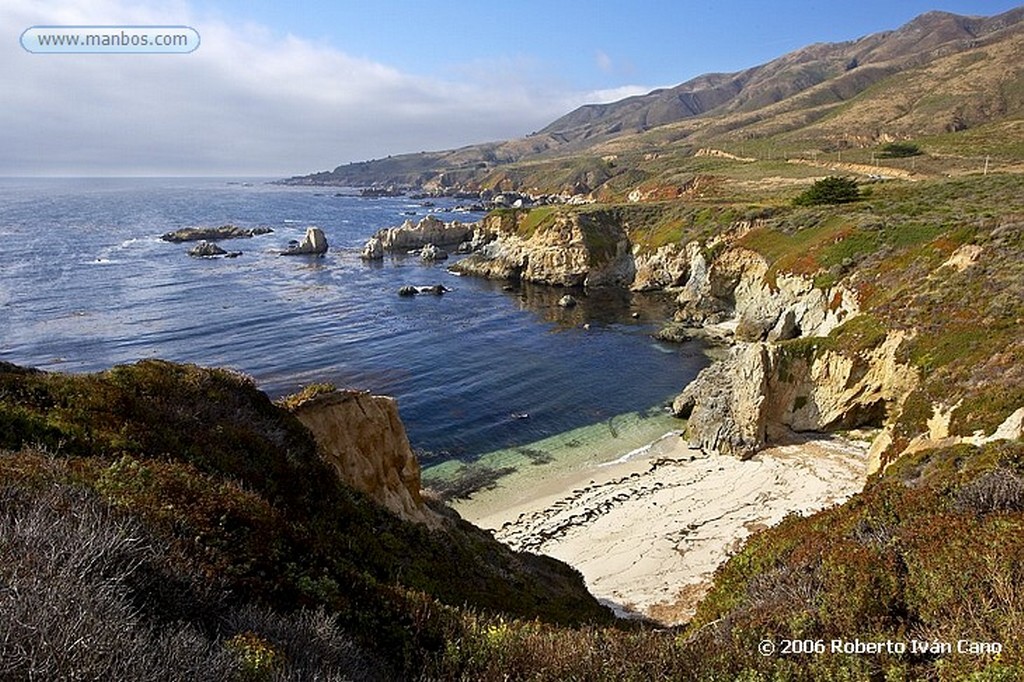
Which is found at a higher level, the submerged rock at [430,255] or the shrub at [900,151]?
the shrub at [900,151]

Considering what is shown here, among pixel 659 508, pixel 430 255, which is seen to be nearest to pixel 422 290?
pixel 430 255

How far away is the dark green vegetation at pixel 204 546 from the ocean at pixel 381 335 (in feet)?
57.0

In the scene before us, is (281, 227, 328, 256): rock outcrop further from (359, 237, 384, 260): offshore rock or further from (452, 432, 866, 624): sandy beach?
(452, 432, 866, 624): sandy beach

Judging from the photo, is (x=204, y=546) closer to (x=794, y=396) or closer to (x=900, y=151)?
(x=794, y=396)

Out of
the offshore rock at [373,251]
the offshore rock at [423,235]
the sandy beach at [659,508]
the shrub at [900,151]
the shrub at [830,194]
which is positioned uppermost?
the shrub at [900,151]

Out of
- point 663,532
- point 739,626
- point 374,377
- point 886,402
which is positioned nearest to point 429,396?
point 374,377

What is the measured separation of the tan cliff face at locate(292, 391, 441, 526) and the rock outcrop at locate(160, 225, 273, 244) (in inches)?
4220

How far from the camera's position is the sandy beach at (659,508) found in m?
20.2

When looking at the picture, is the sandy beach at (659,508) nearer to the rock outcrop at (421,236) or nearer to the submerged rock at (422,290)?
the submerged rock at (422,290)

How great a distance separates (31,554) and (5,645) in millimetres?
1465

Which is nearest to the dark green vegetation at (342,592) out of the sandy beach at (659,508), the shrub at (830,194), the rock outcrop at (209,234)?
the sandy beach at (659,508)

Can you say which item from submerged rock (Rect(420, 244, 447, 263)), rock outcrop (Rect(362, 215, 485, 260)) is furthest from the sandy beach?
rock outcrop (Rect(362, 215, 485, 260))

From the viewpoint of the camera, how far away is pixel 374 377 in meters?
41.2

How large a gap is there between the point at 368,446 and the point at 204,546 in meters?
10.8
